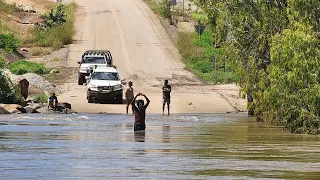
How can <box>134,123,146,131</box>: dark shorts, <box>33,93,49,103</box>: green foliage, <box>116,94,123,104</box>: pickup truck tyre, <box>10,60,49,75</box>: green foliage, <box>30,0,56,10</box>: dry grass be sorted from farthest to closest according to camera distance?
<box>30,0,56,10</box>: dry grass < <box>10,60,49,75</box>: green foliage < <box>116,94,123,104</box>: pickup truck tyre < <box>33,93,49,103</box>: green foliage < <box>134,123,146,131</box>: dark shorts

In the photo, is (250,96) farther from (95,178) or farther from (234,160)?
(95,178)

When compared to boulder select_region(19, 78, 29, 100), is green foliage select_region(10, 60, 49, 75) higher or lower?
higher

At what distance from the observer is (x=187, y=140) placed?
94.0 feet

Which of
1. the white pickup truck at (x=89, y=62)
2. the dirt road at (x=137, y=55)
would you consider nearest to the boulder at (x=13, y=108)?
the dirt road at (x=137, y=55)

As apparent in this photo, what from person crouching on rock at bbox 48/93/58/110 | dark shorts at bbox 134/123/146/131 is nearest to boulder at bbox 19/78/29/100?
person crouching on rock at bbox 48/93/58/110

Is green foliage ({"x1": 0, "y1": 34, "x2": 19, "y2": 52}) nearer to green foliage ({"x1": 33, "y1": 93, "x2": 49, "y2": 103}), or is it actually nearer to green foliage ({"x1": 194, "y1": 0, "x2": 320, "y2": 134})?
green foliage ({"x1": 33, "y1": 93, "x2": 49, "y2": 103})

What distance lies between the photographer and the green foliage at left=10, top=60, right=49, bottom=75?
57.9 metres

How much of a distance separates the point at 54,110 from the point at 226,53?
29.4ft

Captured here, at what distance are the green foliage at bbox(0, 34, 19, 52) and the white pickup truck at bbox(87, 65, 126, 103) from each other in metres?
21.0

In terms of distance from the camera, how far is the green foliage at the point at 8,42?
6840 centimetres

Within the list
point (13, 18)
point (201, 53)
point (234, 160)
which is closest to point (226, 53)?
point (234, 160)

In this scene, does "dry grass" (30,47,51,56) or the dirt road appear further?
"dry grass" (30,47,51,56)

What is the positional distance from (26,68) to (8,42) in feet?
34.0

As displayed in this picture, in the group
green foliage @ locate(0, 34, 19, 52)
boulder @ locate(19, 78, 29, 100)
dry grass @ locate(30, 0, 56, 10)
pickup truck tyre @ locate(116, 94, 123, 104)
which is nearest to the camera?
boulder @ locate(19, 78, 29, 100)
